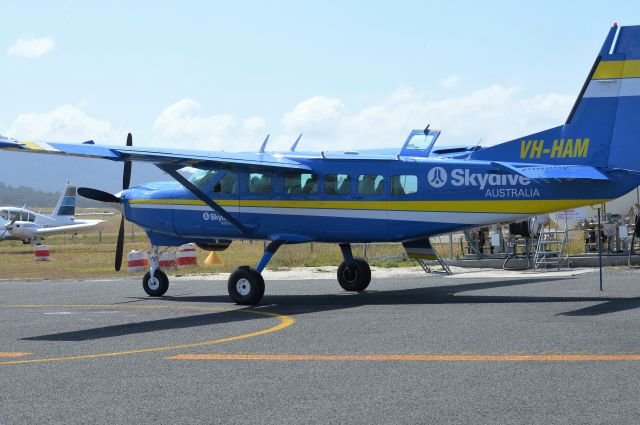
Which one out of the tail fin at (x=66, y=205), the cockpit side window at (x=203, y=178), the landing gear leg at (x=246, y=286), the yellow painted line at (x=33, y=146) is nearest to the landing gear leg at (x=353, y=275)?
the landing gear leg at (x=246, y=286)

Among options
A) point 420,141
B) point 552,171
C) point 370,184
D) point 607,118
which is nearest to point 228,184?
point 370,184

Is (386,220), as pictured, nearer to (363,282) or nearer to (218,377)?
(363,282)

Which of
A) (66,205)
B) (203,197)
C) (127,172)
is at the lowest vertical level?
(203,197)

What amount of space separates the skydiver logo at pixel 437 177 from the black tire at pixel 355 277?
3.61 metres

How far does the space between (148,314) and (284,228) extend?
3.81 meters

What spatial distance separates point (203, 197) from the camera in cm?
1981

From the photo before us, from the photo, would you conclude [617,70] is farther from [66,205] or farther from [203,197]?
[66,205]

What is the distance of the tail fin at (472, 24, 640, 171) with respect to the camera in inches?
680

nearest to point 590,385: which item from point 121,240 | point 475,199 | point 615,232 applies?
point 475,199

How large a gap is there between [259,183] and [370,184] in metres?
2.53

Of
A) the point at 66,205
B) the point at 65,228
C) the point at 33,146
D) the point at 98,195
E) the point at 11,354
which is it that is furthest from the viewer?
the point at 66,205

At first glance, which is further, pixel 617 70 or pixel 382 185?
pixel 382 185

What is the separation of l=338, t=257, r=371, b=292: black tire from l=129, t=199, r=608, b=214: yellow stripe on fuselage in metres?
2.50

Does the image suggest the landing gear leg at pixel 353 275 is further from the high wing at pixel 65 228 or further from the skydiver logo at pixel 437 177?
the high wing at pixel 65 228
